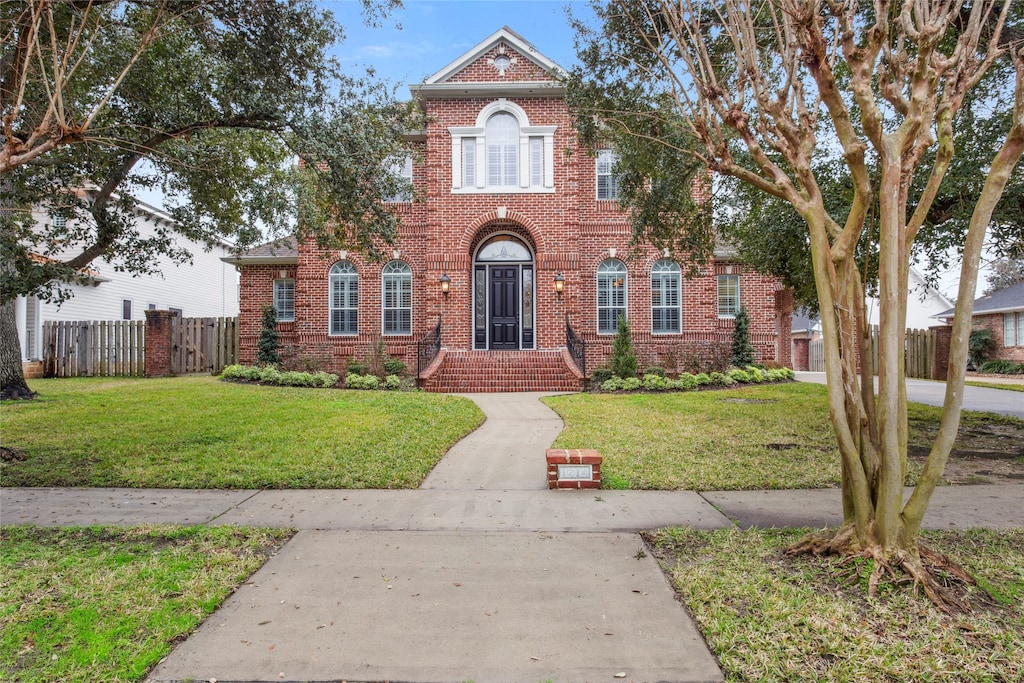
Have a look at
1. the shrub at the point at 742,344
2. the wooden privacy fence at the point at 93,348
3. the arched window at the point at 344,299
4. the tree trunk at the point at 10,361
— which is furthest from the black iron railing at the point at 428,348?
the wooden privacy fence at the point at 93,348

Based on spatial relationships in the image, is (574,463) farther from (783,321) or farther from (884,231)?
(783,321)

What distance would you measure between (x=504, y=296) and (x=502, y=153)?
4006 mm

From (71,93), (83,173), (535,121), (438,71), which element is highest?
(438,71)

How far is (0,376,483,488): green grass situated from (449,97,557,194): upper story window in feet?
23.7

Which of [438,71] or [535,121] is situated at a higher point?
[438,71]

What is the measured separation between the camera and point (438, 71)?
55.5 feet

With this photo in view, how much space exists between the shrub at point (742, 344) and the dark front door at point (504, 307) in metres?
6.13

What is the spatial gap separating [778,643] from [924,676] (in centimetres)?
56

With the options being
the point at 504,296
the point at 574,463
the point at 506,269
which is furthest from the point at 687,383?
the point at 574,463

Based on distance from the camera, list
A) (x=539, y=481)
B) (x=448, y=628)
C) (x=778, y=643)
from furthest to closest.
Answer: (x=539, y=481) → (x=448, y=628) → (x=778, y=643)

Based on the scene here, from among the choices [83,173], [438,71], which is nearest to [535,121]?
[438,71]

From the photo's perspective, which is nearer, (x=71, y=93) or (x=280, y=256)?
(x=71, y=93)

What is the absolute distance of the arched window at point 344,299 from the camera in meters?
18.1

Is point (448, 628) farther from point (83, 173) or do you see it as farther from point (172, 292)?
point (172, 292)
